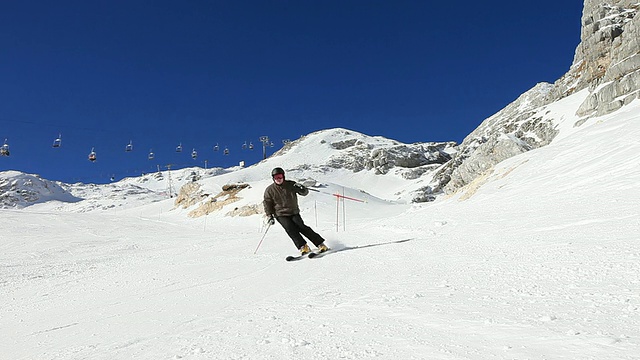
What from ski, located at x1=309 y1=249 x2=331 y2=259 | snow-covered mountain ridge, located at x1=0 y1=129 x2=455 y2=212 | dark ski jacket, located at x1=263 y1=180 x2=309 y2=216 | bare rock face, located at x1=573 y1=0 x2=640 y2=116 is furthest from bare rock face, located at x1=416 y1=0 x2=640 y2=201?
ski, located at x1=309 y1=249 x2=331 y2=259

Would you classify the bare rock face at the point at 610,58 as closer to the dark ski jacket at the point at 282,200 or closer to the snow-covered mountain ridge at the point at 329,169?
the snow-covered mountain ridge at the point at 329,169

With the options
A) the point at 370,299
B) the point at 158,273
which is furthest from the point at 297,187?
the point at 370,299

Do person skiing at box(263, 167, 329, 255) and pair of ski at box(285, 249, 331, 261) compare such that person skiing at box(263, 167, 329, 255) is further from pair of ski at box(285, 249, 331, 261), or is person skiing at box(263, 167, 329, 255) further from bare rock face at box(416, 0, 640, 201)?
bare rock face at box(416, 0, 640, 201)

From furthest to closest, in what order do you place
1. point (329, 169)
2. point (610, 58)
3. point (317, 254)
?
point (329, 169) → point (610, 58) → point (317, 254)

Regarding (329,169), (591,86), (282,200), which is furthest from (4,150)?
(329,169)

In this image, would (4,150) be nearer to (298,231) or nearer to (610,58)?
(298,231)

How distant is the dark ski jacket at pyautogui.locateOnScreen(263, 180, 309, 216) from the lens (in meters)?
7.86

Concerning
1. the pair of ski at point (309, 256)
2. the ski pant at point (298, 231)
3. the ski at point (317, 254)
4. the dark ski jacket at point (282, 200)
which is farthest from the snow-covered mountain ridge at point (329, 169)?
the pair of ski at point (309, 256)

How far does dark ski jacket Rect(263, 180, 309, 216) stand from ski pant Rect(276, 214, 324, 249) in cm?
13

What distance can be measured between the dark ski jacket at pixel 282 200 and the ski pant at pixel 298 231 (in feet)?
0.42

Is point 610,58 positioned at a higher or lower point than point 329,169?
higher

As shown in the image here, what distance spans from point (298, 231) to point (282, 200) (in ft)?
2.48

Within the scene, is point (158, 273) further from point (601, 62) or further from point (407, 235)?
point (601, 62)

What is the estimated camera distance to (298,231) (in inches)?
304
